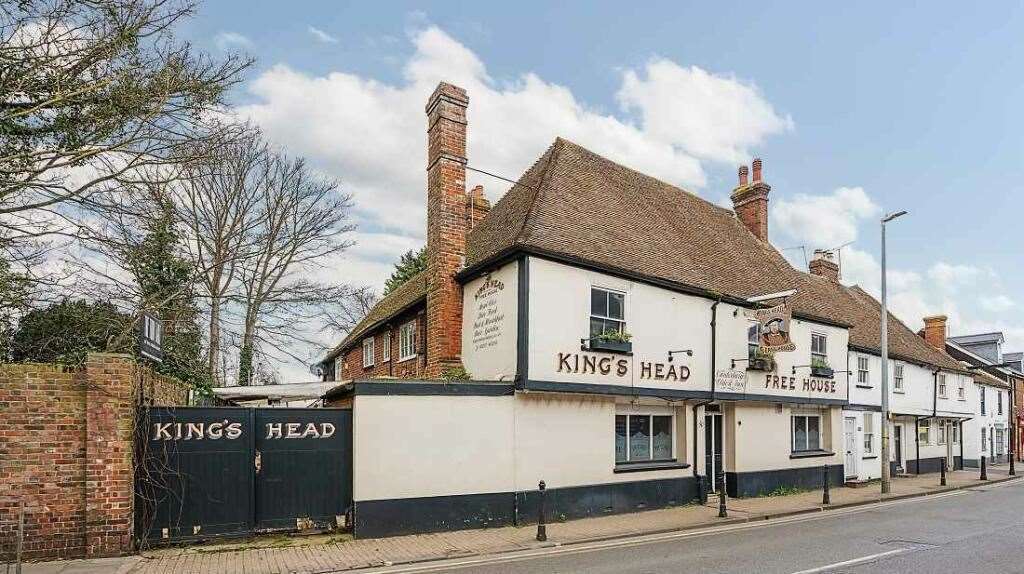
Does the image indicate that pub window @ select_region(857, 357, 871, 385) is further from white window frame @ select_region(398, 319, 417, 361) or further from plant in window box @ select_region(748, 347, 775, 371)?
white window frame @ select_region(398, 319, 417, 361)

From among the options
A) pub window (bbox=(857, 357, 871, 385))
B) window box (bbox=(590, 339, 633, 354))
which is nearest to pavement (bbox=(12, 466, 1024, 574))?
window box (bbox=(590, 339, 633, 354))

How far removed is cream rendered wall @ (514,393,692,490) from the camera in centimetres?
1408

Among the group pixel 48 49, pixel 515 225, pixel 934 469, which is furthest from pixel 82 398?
pixel 934 469

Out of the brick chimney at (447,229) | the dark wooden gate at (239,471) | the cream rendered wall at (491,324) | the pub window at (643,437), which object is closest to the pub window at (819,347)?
the pub window at (643,437)

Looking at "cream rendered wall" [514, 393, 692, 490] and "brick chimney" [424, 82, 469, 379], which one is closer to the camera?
"cream rendered wall" [514, 393, 692, 490]

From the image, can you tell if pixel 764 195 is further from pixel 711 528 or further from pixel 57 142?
pixel 57 142

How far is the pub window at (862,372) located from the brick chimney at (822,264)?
4860mm

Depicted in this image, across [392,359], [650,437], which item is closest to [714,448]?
[650,437]

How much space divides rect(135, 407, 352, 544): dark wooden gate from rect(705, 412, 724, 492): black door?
32.9 feet

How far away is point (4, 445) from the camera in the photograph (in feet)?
32.3

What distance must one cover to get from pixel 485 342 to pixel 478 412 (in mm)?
2144

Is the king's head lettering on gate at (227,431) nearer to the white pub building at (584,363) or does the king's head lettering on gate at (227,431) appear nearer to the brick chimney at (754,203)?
the white pub building at (584,363)

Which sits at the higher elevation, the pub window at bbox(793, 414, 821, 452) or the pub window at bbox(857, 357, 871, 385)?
the pub window at bbox(857, 357, 871, 385)

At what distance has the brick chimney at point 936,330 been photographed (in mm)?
37281
